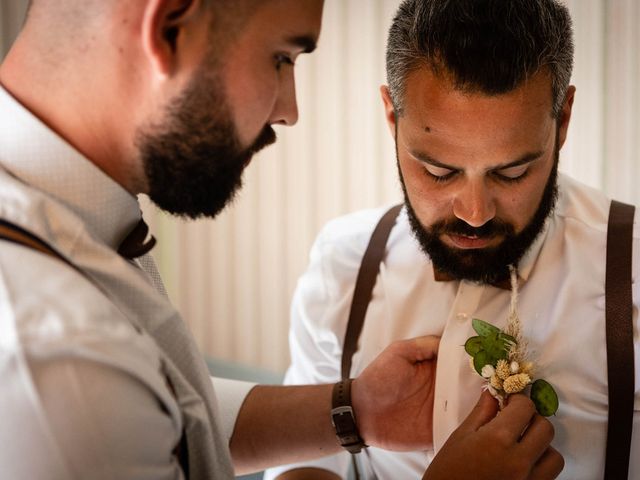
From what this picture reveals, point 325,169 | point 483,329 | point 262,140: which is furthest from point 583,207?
point 325,169

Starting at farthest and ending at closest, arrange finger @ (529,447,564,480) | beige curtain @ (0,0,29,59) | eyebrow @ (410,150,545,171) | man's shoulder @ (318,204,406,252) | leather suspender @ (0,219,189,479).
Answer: beige curtain @ (0,0,29,59)
man's shoulder @ (318,204,406,252)
eyebrow @ (410,150,545,171)
finger @ (529,447,564,480)
leather suspender @ (0,219,189,479)

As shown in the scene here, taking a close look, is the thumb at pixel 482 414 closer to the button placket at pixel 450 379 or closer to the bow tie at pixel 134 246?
the button placket at pixel 450 379

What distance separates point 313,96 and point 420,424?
5.45 feet

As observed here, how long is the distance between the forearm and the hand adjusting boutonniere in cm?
37

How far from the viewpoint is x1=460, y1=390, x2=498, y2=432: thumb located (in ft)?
3.68

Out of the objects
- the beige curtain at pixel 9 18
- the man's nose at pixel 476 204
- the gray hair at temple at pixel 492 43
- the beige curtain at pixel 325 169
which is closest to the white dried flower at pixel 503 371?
the man's nose at pixel 476 204

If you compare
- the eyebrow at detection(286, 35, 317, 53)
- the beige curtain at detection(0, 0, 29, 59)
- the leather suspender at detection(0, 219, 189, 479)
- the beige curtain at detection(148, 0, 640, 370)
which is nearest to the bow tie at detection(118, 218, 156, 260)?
the leather suspender at detection(0, 219, 189, 479)

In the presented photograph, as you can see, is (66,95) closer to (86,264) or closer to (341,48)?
(86,264)

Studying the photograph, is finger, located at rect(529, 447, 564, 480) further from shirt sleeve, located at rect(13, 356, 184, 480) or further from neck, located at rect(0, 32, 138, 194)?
neck, located at rect(0, 32, 138, 194)

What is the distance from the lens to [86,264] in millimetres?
851

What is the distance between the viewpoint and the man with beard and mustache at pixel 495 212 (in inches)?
47.5

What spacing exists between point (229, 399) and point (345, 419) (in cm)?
24

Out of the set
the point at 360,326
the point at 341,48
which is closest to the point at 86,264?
the point at 360,326

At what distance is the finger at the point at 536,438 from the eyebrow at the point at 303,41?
70 cm
